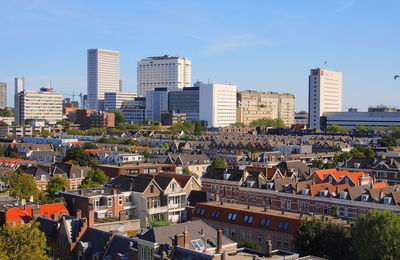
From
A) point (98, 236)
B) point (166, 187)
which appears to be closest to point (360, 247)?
point (98, 236)

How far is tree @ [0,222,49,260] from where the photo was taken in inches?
1430

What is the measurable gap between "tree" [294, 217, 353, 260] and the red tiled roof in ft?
72.9

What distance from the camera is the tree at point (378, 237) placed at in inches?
1531

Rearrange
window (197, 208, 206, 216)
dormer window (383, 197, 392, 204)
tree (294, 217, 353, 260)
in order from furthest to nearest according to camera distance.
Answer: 1. window (197, 208, 206, 216)
2. dormer window (383, 197, 392, 204)
3. tree (294, 217, 353, 260)

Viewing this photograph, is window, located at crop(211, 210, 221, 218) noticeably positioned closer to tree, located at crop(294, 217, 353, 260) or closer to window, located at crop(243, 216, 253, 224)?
window, located at crop(243, 216, 253, 224)

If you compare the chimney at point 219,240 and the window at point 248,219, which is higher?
the chimney at point 219,240

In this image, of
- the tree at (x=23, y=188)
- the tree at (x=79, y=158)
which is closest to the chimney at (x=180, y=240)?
the tree at (x=23, y=188)

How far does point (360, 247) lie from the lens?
4003cm

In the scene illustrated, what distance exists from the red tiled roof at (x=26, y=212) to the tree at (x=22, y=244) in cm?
832

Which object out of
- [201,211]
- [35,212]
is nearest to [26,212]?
[35,212]

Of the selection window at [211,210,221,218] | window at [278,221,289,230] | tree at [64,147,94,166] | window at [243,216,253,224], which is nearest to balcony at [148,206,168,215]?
window at [211,210,221,218]

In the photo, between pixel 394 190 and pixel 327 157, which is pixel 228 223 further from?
pixel 327 157

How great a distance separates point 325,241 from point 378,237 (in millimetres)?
4166

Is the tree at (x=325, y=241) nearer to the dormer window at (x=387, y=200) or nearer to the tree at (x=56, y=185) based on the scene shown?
the dormer window at (x=387, y=200)
